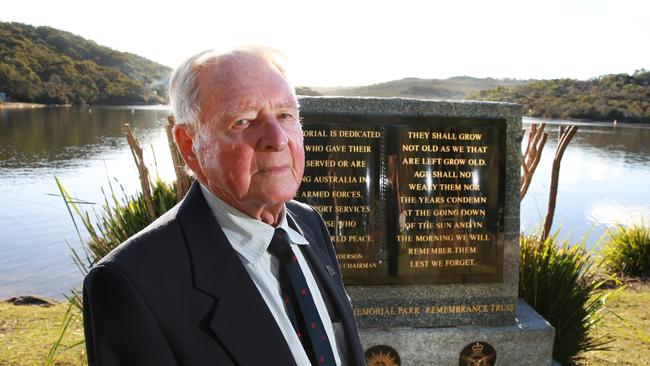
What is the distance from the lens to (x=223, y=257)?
4.69 feet

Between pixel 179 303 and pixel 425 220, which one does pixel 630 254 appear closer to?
pixel 425 220

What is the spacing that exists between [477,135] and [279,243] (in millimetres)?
2743

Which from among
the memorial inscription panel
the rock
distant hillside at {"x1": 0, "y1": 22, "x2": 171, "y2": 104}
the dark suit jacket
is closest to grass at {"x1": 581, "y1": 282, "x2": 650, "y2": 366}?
the memorial inscription panel

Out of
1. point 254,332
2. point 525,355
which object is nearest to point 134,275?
point 254,332

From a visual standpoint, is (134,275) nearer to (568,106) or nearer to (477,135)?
(477,135)

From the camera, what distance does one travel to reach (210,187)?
1.54 metres

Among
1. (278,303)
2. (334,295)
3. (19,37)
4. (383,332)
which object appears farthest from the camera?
(19,37)

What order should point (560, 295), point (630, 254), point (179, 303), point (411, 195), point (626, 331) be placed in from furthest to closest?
point (630, 254)
point (626, 331)
point (560, 295)
point (411, 195)
point (179, 303)

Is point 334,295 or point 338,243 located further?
point 338,243

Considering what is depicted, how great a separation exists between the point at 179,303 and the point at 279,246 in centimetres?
36

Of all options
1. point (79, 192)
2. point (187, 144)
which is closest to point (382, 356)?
point (187, 144)

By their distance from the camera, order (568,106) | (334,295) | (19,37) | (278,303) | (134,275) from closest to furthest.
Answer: (134,275) < (278,303) < (334,295) < (568,106) < (19,37)

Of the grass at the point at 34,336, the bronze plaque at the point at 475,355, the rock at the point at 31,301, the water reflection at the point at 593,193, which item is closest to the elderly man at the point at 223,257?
the bronze plaque at the point at 475,355

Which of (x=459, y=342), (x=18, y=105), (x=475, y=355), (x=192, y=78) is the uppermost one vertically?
(x=18, y=105)
